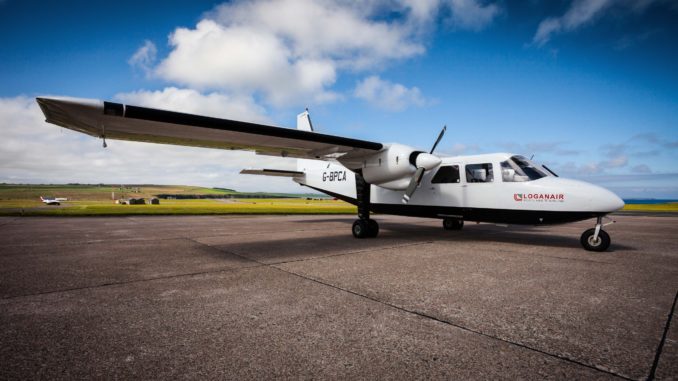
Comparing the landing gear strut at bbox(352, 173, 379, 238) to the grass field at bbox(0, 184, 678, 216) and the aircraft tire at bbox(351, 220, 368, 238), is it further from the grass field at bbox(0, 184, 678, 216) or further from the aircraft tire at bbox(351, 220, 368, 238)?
the grass field at bbox(0, 184, 678, 216)

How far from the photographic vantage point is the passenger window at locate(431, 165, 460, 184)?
9.04 meters

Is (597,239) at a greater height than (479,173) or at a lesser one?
lesser

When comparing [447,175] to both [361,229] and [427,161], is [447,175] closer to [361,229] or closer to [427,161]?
[427,161]

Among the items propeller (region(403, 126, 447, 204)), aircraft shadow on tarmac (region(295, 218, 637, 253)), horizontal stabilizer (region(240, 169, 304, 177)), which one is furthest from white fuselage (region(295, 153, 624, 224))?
horizontal stabilizer (region(240, 169, 304, 177))

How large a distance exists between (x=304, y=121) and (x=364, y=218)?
24.3 feet

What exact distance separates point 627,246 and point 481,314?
768cm

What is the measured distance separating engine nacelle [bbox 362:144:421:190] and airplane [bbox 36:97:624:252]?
3 centimetres

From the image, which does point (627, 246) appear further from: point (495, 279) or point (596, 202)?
point (495, 279)

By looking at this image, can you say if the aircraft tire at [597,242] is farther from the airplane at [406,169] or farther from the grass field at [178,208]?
the grass field at [178,208]

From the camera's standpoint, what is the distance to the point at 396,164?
324 inches

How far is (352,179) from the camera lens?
12.1 meters

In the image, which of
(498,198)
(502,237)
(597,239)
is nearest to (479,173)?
(498,198)

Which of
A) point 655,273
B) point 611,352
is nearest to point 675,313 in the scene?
point 611,352

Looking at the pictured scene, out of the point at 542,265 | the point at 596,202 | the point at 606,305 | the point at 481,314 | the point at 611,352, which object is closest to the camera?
the point at 611,352
